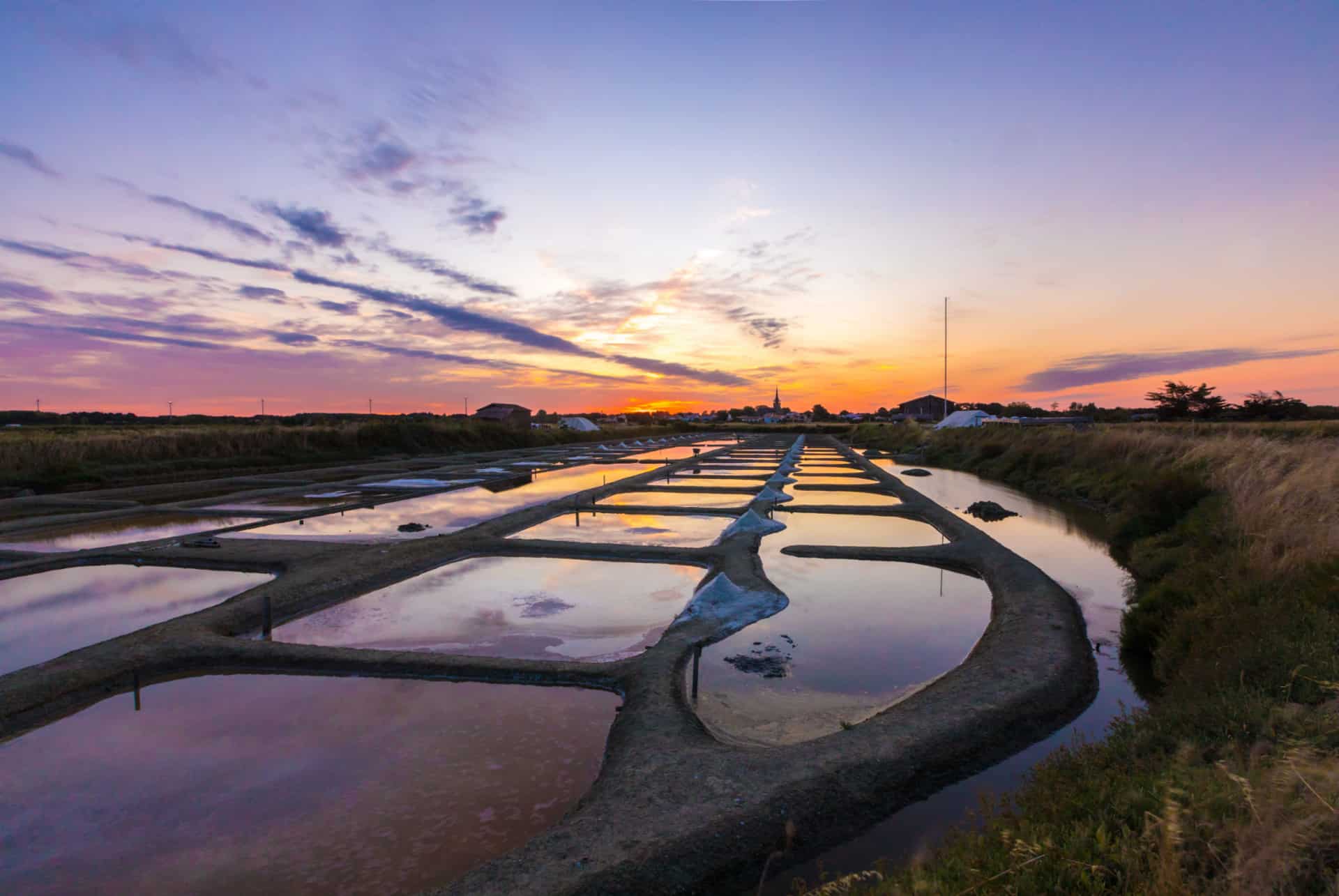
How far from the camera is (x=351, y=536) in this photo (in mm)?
14602

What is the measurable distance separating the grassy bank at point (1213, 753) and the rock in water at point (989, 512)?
7.48 m

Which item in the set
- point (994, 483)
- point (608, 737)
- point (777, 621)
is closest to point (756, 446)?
point (994, 483)

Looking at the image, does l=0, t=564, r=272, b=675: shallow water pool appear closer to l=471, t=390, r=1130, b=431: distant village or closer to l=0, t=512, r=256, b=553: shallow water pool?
l=0, t=512, r=256, b=553: shallow water pool

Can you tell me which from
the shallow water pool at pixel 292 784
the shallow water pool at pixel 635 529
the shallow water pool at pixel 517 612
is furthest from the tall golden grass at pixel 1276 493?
the shallow water pool at pixel 635 529

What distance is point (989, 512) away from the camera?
1834 centimetres

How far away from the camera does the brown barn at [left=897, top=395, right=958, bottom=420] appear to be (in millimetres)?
97250

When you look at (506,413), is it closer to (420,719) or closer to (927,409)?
(927,409)

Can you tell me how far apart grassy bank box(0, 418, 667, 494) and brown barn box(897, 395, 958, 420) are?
231 ft

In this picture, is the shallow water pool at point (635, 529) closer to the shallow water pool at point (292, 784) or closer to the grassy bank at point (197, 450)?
the shallow water pool at point (292, 784)

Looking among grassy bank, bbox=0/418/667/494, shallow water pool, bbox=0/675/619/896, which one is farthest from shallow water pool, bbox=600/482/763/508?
grassy bank, bbox=0/418/667/494

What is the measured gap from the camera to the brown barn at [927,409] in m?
97.2

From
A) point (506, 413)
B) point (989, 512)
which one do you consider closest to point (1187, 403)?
point (989, 512)

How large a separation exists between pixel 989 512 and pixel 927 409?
86686 mm

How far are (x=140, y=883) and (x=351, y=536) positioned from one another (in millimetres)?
11386
